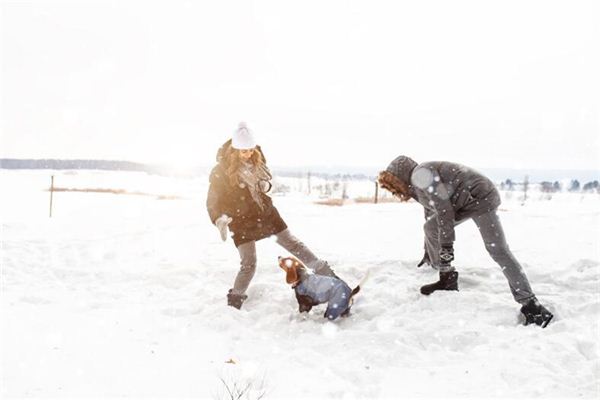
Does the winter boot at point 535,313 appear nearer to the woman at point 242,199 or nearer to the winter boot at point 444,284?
the winter boot at point 444,284

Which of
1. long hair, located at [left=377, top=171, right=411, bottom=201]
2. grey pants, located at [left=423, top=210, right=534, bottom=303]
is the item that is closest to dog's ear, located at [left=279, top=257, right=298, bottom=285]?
long hair, located at [left=377, top=171, right=411, bottom=201]

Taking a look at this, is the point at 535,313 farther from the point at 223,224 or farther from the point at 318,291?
the point at 223,224

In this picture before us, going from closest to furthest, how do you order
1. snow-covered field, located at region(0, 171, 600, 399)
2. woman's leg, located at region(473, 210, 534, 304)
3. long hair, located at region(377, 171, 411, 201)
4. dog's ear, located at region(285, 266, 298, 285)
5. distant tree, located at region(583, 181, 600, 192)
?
snow-covered field, located at region(0, 171, 600, 399) < woman's leg, located at region(473, 210, 534, 304) < dog's ear, located at region(285, 266, 298, 285) < long hair, located at region(377, 171, 411, 201) < distant tree, located at region(583, 181, 600, 192)

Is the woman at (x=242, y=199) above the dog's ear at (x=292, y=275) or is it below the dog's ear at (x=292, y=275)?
above

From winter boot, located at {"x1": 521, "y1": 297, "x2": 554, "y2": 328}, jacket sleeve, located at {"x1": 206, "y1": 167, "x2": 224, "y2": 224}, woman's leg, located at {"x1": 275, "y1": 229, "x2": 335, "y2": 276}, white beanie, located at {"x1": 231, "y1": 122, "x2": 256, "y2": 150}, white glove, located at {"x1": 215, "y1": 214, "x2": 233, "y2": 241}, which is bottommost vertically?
winter boot, located at {"x1": 521, "y1": 297, "x2": 554, "y2": 328}

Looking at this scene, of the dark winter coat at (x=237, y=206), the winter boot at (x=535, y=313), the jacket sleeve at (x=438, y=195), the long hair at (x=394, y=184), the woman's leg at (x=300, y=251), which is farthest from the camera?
the woman's leg at (x=300, y=251)

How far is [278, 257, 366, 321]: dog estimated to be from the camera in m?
5.22

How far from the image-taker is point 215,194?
18.4ft

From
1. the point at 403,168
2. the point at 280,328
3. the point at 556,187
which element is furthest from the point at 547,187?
the point at 280,328

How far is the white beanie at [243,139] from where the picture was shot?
5.51 meters

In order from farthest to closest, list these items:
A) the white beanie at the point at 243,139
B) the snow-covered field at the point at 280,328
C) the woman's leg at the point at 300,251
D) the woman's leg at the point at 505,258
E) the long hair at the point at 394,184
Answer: the woman's leg at the point at 300,251 → the white beanie at the point at 243,139 → the long hair at the point at 394,184 → the woman's leg at the point at 505,258 → the snow-covered field at the point at 280,328

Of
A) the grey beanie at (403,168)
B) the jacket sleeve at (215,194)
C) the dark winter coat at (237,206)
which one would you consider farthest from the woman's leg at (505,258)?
the jacket sleeve at (215,194)

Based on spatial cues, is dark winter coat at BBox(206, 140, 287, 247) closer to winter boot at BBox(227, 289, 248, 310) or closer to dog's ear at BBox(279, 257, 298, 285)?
dog's ear at BBox(279, 257, 298, 285)

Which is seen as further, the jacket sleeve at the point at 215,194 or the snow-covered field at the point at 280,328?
the jacket sleeve at the point at 215,194
